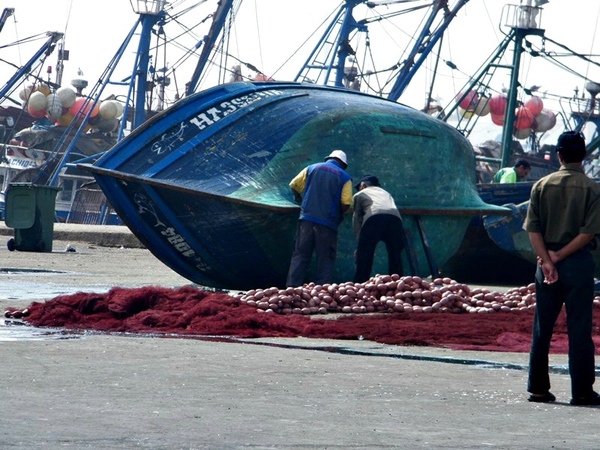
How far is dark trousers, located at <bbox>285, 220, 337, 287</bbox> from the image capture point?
12.2 meters

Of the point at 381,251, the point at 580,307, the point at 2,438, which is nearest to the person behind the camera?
the point at 2,438

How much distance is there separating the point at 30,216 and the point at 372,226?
10943 mm

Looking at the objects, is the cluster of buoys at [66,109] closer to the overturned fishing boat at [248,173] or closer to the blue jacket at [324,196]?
the overturned fishing boat at [248,173]

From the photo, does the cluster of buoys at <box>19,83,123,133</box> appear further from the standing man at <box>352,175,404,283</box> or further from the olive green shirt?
the olive green shirt

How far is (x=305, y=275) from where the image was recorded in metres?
12.9

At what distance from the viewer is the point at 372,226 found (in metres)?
12.3

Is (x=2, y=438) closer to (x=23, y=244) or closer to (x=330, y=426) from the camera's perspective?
(x=330, y=426)

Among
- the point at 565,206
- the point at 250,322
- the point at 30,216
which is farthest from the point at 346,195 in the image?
the point at 30,216

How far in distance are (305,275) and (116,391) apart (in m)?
7.42

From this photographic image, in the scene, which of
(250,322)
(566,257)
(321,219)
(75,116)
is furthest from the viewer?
(75,116)

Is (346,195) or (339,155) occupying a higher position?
(339,155)

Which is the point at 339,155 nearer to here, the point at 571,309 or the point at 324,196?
the point at 324,196

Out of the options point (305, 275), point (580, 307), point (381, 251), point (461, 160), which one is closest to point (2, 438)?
point (580, 307)

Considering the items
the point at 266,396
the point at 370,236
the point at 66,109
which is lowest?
the point at 266,396
